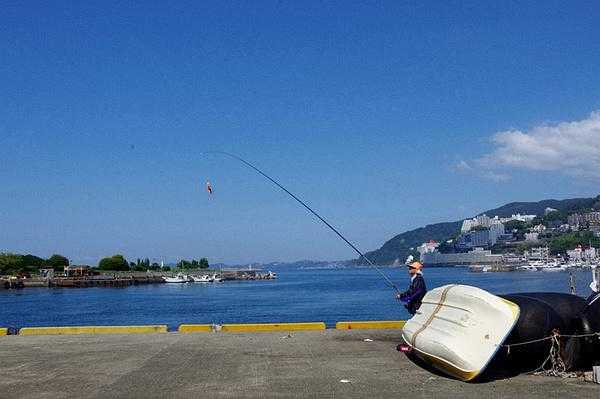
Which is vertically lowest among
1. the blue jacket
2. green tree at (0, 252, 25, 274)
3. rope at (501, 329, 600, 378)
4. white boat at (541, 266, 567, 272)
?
white boat at (541, 266, 567, 272)

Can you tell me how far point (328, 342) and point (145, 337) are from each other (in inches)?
171

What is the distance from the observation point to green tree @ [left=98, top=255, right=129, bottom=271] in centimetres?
19438

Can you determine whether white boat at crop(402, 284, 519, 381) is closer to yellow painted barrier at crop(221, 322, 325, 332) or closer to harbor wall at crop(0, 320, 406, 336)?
harbor wall at crop(0, 320, 406, 336)

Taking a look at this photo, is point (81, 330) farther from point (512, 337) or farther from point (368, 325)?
point (512, 337)

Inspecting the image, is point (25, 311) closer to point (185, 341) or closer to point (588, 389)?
point (185, 341)

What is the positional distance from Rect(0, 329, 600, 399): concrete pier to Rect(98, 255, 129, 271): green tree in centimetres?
18796

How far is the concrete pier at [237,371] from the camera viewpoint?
8.48 metres

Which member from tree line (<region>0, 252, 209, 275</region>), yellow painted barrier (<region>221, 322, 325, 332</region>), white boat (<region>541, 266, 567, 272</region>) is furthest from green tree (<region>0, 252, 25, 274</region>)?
yellow painted barrier (<region>221, 322, 325, 332</region>)

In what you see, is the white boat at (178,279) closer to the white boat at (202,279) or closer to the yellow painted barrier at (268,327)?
the white boat at (202,279)

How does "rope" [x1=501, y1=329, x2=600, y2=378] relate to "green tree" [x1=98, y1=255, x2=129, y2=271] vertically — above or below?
below

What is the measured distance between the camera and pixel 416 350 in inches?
388

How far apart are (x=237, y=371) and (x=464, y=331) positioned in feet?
11.6

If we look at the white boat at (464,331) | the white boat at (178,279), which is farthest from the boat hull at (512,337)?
the white boat at (178,279)

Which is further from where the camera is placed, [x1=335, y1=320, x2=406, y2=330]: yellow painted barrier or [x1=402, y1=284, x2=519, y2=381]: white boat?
[x1=335, y1=320, x2=406, y2=330]: yellow painted barrier
